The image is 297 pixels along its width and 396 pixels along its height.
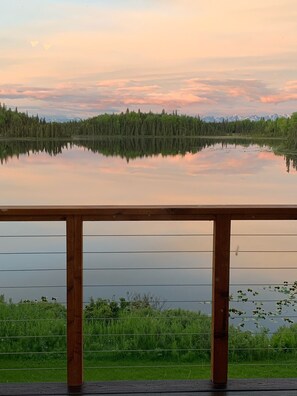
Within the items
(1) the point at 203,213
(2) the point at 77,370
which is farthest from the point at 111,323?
(1) the point at 203,213

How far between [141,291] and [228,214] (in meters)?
3.86

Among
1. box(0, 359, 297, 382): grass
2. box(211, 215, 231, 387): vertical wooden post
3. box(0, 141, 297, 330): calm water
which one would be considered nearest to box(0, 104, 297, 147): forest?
box(0, 141, 297, 330): calm water

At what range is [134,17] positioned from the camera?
11266 millimetres

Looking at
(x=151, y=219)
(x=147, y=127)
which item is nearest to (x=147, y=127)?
(x=147, y=127)

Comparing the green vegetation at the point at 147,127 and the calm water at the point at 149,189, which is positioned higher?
the green vegetation at the point at 147,127

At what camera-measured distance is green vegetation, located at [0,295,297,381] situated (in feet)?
10.8

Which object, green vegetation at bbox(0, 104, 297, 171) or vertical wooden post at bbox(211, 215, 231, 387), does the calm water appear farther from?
vertical wooden post at bbox(211, 215, 231, 387)

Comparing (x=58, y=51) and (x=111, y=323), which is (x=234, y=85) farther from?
(x=111, y=323)

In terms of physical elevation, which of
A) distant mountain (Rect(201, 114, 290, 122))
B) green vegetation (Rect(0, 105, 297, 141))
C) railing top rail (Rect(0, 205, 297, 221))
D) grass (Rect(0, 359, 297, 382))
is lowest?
grass (Rect(0, 359, 297, 382))

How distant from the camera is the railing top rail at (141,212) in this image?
252 centimetres

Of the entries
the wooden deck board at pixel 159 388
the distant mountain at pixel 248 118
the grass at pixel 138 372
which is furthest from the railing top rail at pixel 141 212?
the distant mountain at pixel 248 118

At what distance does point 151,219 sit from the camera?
2.57 m

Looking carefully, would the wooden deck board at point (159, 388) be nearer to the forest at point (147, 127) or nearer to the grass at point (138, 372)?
the grass at point (138, 372)

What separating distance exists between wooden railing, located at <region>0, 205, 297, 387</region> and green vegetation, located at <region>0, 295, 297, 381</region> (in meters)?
0.24
